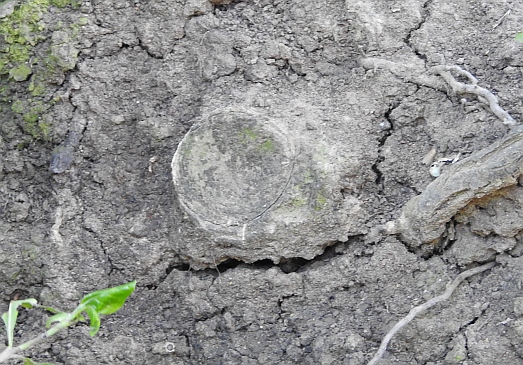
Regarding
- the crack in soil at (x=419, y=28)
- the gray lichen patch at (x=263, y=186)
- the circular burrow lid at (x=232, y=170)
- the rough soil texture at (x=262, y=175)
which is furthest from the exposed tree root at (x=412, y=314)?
the crack in soil at (x=419, y=28)

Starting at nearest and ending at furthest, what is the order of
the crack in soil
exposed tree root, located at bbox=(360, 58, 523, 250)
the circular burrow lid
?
exposed tree root, located at bbox=(360, 58, 523, 250)
the circular burrow lid
the crack in soil

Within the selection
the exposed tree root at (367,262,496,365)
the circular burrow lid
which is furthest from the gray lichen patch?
the exposed tree root at (367,262,496,365)

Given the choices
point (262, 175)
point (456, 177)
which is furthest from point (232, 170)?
point (456, 177)

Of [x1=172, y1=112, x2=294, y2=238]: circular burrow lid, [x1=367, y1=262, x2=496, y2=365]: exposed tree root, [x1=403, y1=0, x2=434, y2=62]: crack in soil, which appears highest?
[x1=403, y1=0, x2=434, y2=62]: crack in soil

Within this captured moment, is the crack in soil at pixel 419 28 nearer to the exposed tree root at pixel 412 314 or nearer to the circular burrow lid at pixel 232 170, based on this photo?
the circular burrow lid at pixel 232 170

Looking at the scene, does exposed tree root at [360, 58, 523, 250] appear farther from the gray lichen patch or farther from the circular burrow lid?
the circular burrow lid

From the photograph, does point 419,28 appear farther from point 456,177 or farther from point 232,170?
point 232,170

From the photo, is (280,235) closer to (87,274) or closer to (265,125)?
(265,125)

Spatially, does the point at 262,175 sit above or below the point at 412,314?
above
